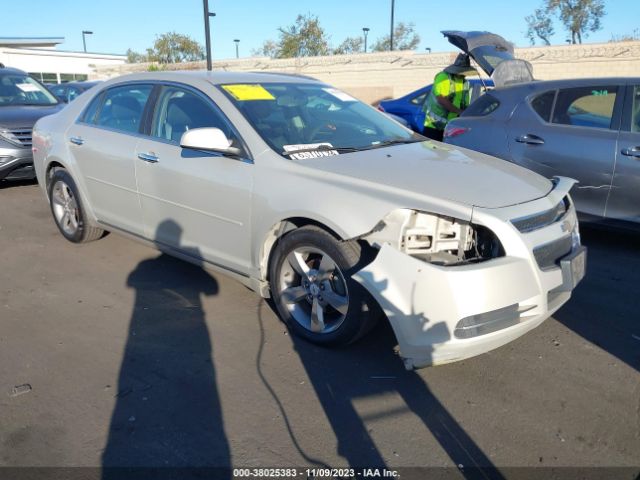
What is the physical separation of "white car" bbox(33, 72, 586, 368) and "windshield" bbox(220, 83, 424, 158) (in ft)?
0.05

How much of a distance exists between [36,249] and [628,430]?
17.1ft

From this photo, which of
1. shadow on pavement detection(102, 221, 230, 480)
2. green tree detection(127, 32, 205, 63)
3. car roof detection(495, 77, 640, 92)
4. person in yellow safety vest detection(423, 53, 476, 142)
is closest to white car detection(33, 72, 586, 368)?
shadow on pavement detection(102, 221, 230, 480)

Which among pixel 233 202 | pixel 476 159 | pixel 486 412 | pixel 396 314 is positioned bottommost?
pixel 486 412

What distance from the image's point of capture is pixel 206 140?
358 cm

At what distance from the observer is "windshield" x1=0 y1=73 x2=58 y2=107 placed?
8955 millimetres

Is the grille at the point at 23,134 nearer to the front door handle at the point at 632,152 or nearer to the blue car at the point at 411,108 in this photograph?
the blue car at the point at 411,108

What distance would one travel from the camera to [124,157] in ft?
14.8

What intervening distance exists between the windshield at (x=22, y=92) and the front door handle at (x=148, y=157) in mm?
5806

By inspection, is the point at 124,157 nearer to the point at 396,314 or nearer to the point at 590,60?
the point at 396,314

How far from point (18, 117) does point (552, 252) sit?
768 centimetres

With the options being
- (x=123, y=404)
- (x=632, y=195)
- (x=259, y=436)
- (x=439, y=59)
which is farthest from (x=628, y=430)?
(x=439, y=59)

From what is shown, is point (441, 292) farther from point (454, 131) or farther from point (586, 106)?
point (454, 131)

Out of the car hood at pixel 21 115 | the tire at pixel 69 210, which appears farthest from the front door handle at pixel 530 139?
the car hood at pixel 21 115

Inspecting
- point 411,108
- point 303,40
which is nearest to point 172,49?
point 303,40
